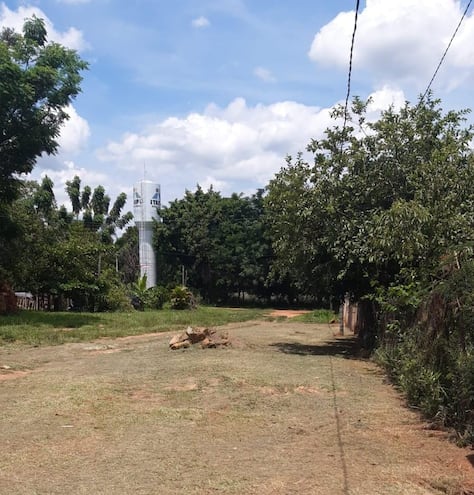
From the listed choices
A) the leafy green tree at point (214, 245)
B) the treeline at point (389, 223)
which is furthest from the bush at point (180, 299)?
the treeline at point (389, 223)

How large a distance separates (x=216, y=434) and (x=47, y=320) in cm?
1830

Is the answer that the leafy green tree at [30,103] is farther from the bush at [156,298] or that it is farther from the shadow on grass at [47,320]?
the bush at [156,298]

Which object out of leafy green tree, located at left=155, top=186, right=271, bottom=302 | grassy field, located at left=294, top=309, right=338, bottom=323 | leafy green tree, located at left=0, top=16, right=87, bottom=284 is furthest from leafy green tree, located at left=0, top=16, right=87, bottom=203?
leafy green tree, located at left=155, top=186, right=271, bottom=302

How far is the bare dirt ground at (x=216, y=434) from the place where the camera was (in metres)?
5.34

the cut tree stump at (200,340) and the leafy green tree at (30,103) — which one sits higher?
the leafy green tree at (30,103)

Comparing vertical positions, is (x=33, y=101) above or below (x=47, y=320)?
above

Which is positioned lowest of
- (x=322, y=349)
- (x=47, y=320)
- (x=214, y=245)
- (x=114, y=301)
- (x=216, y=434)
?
(x=322, y=349)

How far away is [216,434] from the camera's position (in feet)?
23.4

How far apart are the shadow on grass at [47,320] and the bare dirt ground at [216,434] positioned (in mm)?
9716

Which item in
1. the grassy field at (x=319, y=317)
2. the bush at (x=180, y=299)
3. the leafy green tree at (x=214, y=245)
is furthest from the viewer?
the leafy green tree at (x=214, y=245)

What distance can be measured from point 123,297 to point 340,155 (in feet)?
72.3

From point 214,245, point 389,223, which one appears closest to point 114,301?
point 214,245

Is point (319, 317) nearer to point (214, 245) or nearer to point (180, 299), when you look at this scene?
point (180, 299)

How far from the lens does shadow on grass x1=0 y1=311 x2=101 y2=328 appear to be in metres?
22.5
